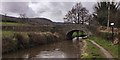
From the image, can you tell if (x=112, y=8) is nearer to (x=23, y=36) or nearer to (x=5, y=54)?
(x=23, y=36)

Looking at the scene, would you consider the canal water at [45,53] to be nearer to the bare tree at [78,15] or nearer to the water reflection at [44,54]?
the water reflection at [44,54]

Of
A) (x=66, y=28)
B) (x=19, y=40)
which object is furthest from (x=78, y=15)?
(x=19, y=40)

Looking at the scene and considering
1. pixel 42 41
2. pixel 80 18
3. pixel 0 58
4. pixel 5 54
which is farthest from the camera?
pixel 80 18

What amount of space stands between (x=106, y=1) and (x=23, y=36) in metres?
27.6

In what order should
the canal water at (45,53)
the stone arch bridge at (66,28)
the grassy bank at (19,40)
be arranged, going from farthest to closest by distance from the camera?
the stone arch bridge at (66,28) → the grassy bank at (19,40) → the canal water at (45,53)

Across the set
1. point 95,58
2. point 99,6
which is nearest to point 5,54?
point 95,58

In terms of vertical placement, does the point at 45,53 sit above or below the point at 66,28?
below

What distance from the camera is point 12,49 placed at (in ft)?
110

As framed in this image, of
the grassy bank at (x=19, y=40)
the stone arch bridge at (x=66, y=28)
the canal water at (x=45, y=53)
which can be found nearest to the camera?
the canal water at (x=45, y=53)

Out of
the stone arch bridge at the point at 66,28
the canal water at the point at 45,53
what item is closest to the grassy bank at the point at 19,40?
the canal water at the point at 45,53

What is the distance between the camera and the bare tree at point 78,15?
76.0 metres

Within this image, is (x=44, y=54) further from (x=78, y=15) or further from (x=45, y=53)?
(x=78, y=15)

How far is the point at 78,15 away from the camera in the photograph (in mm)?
76625

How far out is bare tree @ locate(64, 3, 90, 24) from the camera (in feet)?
249
